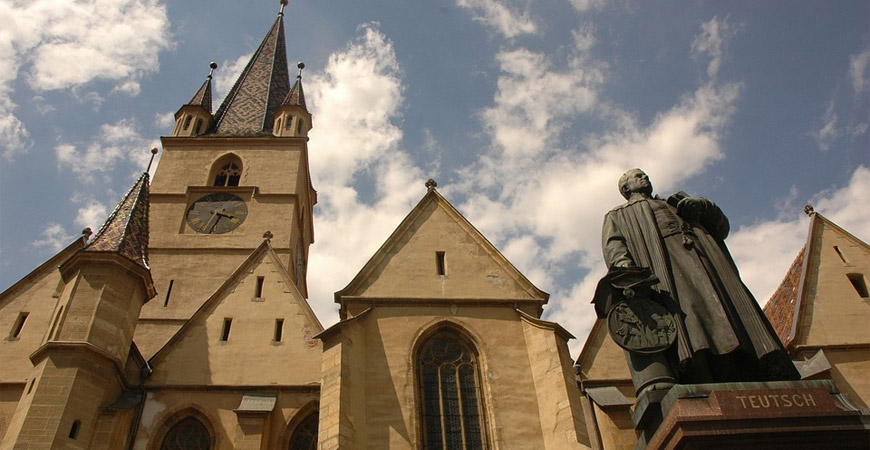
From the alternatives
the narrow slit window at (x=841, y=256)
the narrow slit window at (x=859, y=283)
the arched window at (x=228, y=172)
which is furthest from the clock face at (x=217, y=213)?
the narrow slit window at (x=859, y=283)

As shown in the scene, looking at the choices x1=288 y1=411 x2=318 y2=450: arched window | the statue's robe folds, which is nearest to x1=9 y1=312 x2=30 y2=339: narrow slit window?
x1=288 y1=411 x2=318 y2=450: arched window

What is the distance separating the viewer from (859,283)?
1470 cm

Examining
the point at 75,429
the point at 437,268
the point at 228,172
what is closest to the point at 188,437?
the point at 75,429

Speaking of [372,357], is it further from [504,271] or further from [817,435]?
[817,435]

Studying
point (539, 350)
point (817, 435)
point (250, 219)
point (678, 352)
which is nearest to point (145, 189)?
point (250, 219)

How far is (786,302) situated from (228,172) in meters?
19.4

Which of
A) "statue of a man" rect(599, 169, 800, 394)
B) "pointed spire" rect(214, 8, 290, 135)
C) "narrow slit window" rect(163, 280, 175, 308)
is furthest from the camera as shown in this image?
"pointed spire" rect(214, 8, 290, 135)

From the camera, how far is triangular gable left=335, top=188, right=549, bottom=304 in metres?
12.3

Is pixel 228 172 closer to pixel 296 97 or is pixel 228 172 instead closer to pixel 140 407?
pixel 296 97

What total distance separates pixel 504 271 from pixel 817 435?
8930 millimetres

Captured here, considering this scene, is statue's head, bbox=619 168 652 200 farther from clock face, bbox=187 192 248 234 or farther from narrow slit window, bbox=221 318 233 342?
clock face, bbox=187 192 248 234

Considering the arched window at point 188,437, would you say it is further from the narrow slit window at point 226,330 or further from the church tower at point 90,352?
the narrow slit window at point 226,330

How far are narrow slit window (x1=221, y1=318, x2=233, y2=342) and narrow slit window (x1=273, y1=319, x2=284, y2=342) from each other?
3.16ft

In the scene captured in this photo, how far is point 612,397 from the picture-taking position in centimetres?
1219
